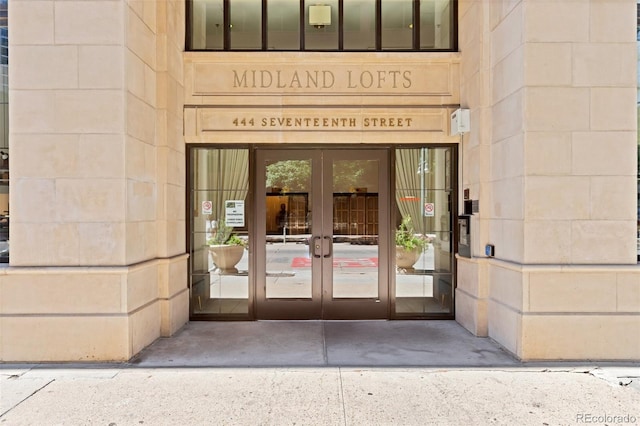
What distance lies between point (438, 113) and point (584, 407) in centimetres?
459

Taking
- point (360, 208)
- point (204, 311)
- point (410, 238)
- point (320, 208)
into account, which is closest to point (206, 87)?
point (320, 208)

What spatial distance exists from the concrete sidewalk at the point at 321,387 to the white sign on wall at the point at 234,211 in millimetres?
2008

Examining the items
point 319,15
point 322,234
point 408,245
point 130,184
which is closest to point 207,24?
point 319,15

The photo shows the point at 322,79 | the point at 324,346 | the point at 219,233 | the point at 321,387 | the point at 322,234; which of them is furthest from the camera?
the point at 219,233

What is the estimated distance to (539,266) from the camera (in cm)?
519

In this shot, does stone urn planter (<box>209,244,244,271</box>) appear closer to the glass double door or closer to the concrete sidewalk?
the glass double door

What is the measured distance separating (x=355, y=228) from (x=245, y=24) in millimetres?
3902

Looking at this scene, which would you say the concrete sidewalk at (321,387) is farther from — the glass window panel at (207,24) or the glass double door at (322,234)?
the glass window panel at (207,24)

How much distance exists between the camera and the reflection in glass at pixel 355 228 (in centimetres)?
710

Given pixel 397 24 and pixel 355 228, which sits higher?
pixel 397 24

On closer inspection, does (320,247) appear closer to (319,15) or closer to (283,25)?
(283,25)

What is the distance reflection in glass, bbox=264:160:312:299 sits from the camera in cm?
709

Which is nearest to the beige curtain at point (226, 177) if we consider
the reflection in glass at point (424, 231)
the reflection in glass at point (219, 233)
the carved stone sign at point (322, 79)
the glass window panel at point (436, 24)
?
the reflection in glass at point (219, 233)

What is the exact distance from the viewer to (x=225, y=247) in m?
7.21
